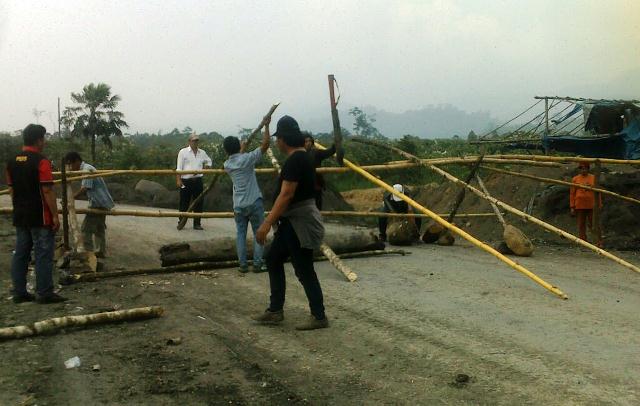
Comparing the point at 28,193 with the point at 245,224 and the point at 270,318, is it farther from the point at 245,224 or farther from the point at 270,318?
the point at 270,318

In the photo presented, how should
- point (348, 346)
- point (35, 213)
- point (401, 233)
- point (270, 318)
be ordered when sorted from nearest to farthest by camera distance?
point (348, 346) → point (270, 318) → point (35, 213) → point (401, 233)

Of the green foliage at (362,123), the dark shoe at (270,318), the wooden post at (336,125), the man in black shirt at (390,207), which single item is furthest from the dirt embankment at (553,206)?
the green foliage at (362,123)

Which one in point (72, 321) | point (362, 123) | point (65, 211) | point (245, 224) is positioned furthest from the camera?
point (362, 123)

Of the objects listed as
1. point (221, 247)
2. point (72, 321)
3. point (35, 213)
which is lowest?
point (72, 321)

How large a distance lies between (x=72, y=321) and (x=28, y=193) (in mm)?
1773

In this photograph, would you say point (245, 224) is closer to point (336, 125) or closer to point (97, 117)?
point (336, 125)

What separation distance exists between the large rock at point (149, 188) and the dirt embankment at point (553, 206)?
8850 millimetres

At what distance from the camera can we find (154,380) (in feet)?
14.6

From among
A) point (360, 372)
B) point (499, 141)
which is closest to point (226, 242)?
point (360, 372)

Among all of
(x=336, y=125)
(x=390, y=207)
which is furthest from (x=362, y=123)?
(x=336, y=125)

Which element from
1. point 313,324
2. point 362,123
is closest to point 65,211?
point 313,324

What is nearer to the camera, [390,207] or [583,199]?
[583,199]

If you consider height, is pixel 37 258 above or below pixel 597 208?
below

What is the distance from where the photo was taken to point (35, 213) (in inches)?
264
